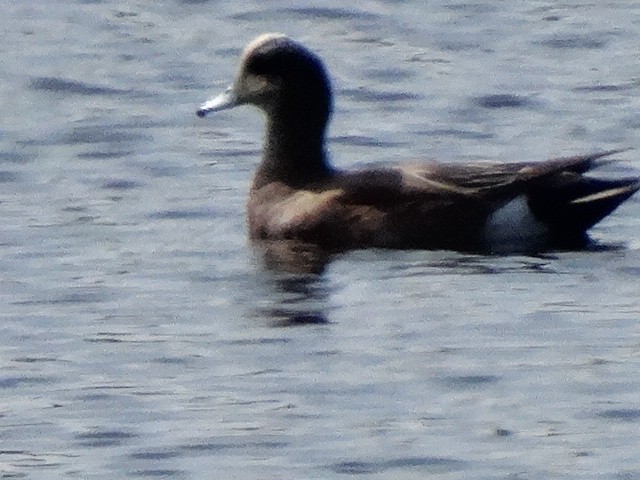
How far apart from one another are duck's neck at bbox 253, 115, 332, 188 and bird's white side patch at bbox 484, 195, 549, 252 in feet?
2.93

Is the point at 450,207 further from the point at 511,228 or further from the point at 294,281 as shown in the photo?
the point at 294,281

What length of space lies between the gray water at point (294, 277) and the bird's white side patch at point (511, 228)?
0.29 m

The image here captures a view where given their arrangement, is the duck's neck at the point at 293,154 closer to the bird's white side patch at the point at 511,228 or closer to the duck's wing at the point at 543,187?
the duck's wing at the point at 543,187

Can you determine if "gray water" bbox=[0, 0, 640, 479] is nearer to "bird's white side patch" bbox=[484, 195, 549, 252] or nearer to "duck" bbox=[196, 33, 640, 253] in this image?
"duck" bbox=[196, 33, 640, 253]

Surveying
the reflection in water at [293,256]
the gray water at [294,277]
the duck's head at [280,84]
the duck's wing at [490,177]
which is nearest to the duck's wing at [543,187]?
the duck's wing at [490,177]

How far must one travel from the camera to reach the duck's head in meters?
12.3

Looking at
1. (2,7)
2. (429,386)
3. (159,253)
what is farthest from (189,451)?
(2,7)

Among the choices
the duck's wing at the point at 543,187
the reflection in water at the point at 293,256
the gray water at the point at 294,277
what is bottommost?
the reflection in water at the point at 293,256

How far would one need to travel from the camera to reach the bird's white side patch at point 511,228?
460 inches

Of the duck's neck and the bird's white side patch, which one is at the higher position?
A: the duck's neck

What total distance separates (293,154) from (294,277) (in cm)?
130

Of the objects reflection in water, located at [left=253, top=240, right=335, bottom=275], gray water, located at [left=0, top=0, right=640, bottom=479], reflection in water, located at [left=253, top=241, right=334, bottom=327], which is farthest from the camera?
reflection in water, located at [left=253, top=240, right=335, bottom=275]

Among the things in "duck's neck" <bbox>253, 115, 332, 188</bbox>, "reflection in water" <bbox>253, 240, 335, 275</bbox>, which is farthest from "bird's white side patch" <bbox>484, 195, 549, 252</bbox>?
"duck's neck" <bbox>253, 115, 332, 188</bbox>

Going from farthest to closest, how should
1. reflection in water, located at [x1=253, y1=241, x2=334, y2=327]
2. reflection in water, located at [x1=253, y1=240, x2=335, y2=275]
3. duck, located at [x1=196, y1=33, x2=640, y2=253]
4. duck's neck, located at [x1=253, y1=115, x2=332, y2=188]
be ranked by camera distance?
duck's neck, located at [x1=253, y1=115, x2=332, y2=188], duck, located at [x1=196, y1=33, x2=640, y2=253], reflection in water, located at [x1=253, y1=240, x2=335, y2=275], reflection in water, located at [x1=253, y1=241, x2=334, y2=327]
